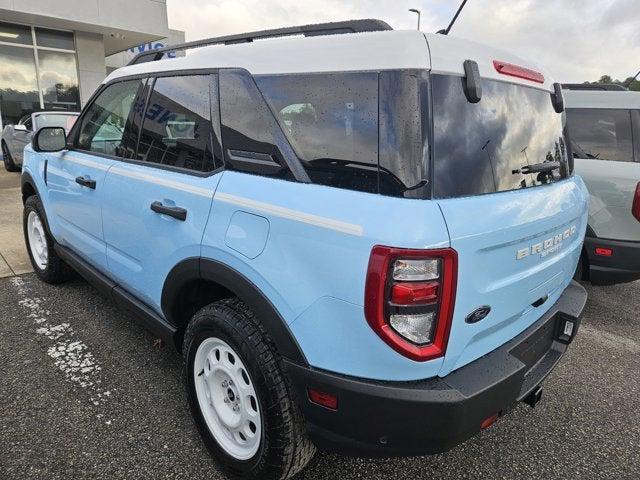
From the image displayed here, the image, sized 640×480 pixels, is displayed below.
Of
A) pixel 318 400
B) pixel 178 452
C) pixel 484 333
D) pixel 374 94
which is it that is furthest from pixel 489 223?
pixel 178 452

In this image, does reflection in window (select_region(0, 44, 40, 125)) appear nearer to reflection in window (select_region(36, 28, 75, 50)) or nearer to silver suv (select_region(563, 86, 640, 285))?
reflection in window (select_region(36, 28, 75, 50))

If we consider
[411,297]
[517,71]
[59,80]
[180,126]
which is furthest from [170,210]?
[59,80]

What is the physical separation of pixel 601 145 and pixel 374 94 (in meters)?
3.40

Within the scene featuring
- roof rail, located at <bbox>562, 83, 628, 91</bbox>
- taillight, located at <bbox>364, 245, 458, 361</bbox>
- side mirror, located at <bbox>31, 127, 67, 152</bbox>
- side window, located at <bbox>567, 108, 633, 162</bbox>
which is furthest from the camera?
roof rail, located at <bbox>562, 83, 628, 91</bbox>

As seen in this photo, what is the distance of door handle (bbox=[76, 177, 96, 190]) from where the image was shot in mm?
2848

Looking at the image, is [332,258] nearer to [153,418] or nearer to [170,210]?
[170,210]

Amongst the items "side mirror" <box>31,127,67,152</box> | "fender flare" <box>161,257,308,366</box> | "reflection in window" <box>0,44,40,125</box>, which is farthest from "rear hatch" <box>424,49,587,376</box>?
"reflection in window" <box>0,44,40,125</box>

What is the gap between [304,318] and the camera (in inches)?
63.2

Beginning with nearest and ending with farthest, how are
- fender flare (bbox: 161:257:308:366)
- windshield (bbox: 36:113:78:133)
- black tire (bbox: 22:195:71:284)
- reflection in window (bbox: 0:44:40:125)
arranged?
fender flare (bbox: 161:257:308:366), black tire (bbox: 22:195:71:284), windshield (bbox: 36:113:78:133), reflection in window (bbox: 0:44:40:125)

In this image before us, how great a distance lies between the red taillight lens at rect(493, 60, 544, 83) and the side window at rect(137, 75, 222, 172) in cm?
123

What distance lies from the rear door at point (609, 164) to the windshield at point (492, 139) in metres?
1.94

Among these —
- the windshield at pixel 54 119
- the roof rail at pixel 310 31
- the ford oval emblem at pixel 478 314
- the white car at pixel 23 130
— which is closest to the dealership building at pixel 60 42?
the white car at pixel 23 130

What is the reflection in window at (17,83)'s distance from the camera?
1308 cm

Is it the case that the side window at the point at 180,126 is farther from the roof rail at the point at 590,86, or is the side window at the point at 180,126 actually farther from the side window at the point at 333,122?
the roof rail at the point at 590,86
